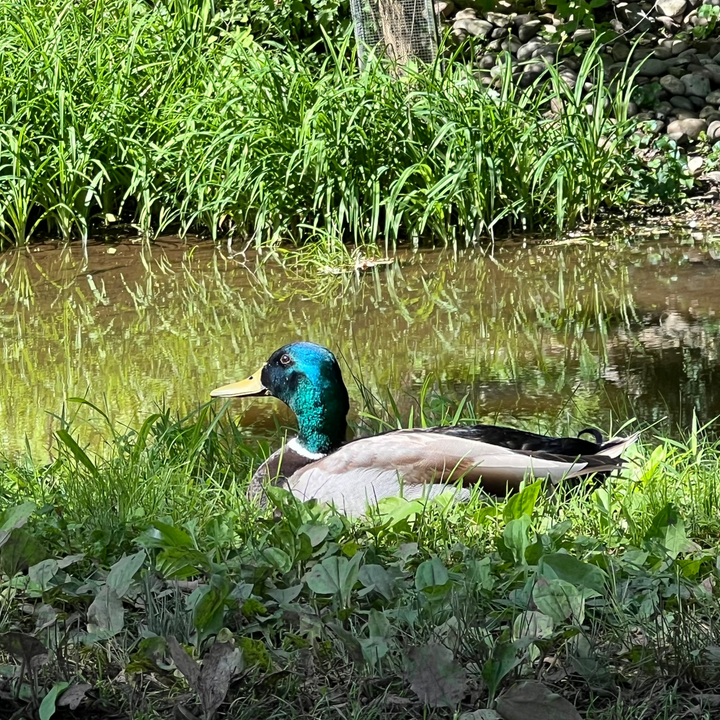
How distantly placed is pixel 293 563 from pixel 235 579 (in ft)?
0.47

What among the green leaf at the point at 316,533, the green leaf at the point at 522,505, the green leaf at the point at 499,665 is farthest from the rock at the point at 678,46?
the green leaf at the point at 499,665

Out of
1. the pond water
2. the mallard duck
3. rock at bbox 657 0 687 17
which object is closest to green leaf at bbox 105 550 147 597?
the mallard duck

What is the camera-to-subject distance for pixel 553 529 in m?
2.89

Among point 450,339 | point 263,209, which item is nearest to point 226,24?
point 263,209

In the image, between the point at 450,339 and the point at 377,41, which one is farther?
the point at 377,41

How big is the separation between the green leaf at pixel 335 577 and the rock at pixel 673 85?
7766mm

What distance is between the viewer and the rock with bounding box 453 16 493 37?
33.5 ft

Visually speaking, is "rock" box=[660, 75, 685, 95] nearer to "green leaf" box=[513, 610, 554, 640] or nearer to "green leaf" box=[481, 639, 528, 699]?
"green leaf" box=[513, 610, 554, 640]

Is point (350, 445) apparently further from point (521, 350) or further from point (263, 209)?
point (263, 209)

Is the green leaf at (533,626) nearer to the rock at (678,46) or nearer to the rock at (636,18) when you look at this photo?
the rock at (678,46)

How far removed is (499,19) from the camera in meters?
10.4

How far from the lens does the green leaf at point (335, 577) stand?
2475 millimetres

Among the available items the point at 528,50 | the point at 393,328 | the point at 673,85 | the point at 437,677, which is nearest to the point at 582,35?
the point at 528,50

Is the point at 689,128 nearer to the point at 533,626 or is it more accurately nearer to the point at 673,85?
the point at 673,85
